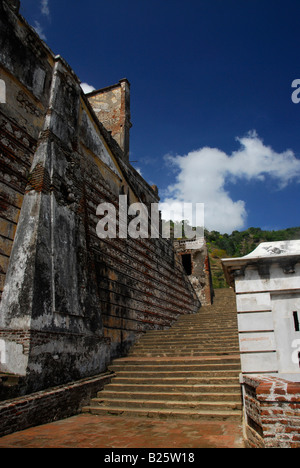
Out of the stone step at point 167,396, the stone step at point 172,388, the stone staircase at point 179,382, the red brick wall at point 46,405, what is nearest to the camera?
the red brick wall at point 46,405

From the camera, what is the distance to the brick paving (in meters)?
3.71

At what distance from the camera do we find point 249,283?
15.0 ft

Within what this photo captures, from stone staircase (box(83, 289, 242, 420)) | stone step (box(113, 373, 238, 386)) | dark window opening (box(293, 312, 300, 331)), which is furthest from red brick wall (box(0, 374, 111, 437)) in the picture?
dark window opening (box(293, 312, 300, 331))

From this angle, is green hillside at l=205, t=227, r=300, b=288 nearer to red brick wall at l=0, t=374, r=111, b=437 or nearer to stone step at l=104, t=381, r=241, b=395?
stone step at l=104, t=381, r=241, b=395

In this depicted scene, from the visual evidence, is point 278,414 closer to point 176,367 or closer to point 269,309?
point 269,309

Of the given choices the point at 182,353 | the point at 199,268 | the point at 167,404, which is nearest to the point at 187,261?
the point at 199,268

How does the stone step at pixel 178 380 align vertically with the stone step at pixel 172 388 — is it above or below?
above

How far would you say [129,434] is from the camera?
422cm

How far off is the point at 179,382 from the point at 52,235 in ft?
12.4

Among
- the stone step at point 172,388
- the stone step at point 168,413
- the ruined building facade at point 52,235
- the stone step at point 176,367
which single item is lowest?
the stone step at point 168,413

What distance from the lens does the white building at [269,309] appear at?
14.0 ft

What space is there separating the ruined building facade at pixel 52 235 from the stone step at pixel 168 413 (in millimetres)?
806

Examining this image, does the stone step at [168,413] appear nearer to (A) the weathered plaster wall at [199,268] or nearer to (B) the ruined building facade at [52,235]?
(B) the ruined building facade at [52,235]

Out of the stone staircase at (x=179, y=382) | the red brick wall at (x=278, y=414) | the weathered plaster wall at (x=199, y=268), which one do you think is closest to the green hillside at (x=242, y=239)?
the weathered plaster wall at (x=199, y=268)
